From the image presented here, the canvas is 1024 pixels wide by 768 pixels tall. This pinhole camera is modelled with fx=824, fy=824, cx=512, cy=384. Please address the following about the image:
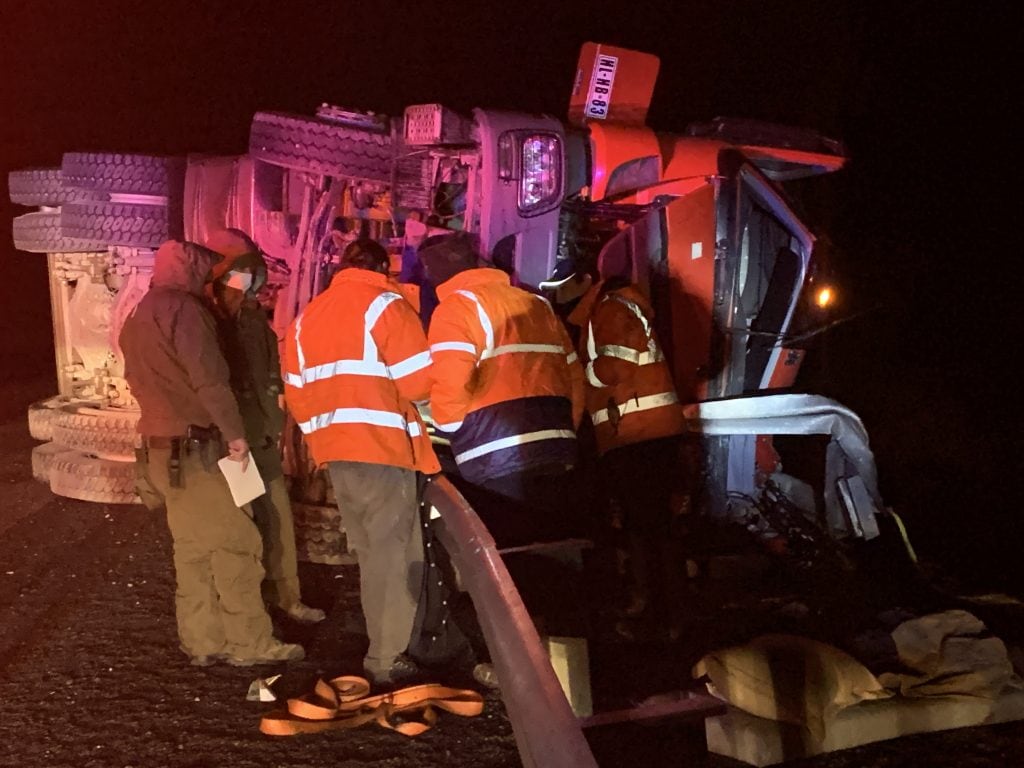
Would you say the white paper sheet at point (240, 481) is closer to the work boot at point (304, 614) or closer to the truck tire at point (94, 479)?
the work boot at point (304, 614)

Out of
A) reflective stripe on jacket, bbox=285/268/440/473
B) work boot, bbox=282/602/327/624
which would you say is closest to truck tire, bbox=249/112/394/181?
reflective stripe on jacket, bbox=285/268/440/473

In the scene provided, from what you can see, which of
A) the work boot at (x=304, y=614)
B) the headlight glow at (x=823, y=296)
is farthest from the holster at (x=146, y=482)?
the headlight glow at (x=823, y=296)

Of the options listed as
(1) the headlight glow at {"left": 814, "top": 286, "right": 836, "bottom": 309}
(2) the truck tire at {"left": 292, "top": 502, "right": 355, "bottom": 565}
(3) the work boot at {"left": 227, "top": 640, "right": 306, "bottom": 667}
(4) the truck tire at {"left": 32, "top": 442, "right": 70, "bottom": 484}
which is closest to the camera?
(3) the work boot at {"left": 227, "top": 640, "right": 306, "bottom": 667}

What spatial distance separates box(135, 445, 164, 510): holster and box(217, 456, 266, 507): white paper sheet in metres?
0.32

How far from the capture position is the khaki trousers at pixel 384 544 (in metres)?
3.48

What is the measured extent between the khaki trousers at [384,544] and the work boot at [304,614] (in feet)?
2.40

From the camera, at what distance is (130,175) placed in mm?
5566

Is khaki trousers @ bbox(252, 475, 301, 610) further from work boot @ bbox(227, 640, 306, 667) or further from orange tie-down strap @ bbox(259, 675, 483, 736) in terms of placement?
orange tie-down strap @ bbox(259, 675, 483, 736)

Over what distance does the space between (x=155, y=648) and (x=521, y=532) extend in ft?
6.07

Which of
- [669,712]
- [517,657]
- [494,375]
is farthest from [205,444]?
[669,712]

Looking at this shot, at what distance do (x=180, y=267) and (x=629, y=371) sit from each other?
208 cm

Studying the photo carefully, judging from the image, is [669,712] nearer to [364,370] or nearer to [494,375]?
[494,375]

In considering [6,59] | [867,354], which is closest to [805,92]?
[867,354]

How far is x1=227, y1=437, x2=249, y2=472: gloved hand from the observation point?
11.6 feet
